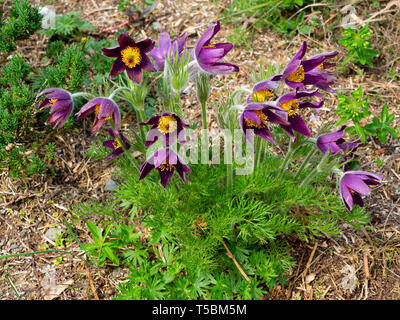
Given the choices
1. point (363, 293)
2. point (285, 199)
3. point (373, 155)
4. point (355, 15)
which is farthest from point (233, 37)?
point (363, 293)

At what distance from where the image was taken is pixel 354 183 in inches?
67.6

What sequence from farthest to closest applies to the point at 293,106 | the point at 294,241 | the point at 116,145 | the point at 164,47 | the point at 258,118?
the point at 294,241 < the point at 116,145 < the point at 164,47 < the point at 293,106 < the point at 258,118

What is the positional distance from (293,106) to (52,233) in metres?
1.54

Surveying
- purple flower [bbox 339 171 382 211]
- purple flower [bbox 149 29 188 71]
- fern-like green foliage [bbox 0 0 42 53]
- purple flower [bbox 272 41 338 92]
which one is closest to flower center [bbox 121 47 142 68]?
purple flower [bbox 149 29 188 71]

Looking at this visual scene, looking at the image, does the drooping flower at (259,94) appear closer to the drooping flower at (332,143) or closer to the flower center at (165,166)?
the drooping flower at (332,143)

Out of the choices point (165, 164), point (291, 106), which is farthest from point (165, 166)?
point (291, 106)

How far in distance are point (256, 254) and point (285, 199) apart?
32 cm

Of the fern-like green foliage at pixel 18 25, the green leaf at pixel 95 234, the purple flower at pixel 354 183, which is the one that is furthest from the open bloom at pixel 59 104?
the purple flower at pixel 354 183

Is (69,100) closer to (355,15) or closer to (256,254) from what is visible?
(256,254)

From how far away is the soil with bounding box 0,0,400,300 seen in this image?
6.82ft

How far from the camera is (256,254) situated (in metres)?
2.00

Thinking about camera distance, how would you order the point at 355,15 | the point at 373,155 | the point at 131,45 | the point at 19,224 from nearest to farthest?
the point at 131,45
the point at 19,224
the point at 373,155
the point at 355,15

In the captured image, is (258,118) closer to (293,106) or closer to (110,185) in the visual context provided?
(293,106)

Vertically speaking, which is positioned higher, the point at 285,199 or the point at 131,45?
the point at 131,45
